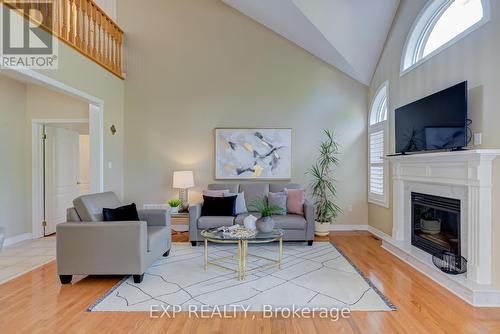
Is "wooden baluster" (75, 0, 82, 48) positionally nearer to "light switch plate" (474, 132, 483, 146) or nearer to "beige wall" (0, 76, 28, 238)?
"beige wall" (0, 76, 28, 238)

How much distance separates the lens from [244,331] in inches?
84.5

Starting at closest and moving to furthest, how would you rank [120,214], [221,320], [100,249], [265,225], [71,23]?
1. [221,320]
2. [100,249]
3. [120,214]
4. [265,225]
5. [71,23]

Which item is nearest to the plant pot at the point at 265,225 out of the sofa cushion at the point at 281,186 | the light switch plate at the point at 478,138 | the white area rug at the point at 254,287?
the white area rug at the point at 254,287

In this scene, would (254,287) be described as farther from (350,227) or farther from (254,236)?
(350,227)

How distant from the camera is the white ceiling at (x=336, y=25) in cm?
421

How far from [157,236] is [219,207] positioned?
1277 mm

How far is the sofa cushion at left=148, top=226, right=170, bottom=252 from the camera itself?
326 centimetres

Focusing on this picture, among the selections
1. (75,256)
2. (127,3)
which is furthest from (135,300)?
(127,3)

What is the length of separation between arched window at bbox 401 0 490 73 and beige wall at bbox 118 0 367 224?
1569mm

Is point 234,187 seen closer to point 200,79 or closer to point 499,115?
point 200,79

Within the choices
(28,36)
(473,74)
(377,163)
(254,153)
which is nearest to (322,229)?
(377,163)

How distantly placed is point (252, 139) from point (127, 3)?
11.6 ft

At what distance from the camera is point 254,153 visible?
541 centimetres

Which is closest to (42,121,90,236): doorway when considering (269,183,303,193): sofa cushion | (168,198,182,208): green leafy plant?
(168,198,182,208): green leafy plant
